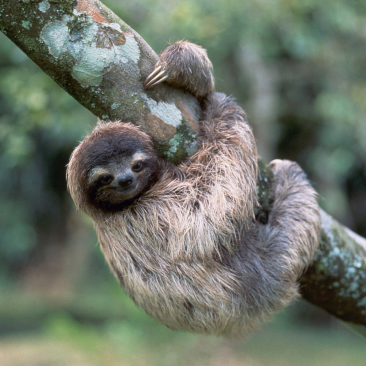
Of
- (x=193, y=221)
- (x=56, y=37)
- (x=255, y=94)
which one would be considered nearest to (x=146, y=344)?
(x=255, y=94)

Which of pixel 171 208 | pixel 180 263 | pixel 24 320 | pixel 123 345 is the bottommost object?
pixel 24 320

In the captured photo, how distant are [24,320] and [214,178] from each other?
12668 mm

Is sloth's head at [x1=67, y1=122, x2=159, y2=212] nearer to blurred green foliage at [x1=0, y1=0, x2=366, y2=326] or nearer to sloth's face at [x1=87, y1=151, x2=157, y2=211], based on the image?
sloth's face at [x1=87, y1=151, x2=157, y2=211]

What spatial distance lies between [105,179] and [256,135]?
29.6 ft

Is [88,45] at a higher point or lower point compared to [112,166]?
higher

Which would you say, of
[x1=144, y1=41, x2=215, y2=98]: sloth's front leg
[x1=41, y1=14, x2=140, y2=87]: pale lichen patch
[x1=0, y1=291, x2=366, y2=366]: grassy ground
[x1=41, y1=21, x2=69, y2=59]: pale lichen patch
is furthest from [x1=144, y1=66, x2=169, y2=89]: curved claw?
[x1=0, y1=291, x2=366, y2=366]: grassy ground

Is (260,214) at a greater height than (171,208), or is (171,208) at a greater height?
(260,214)

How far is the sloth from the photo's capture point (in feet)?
12.4

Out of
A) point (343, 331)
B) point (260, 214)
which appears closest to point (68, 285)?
point (343, 331)

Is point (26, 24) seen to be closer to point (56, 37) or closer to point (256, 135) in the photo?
point (56, 37)

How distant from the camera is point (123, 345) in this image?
33.9ft

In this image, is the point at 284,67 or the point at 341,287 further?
the point at 284,67

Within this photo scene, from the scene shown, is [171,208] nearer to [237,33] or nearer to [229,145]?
[229,145]

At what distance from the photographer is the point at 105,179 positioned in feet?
12.5
